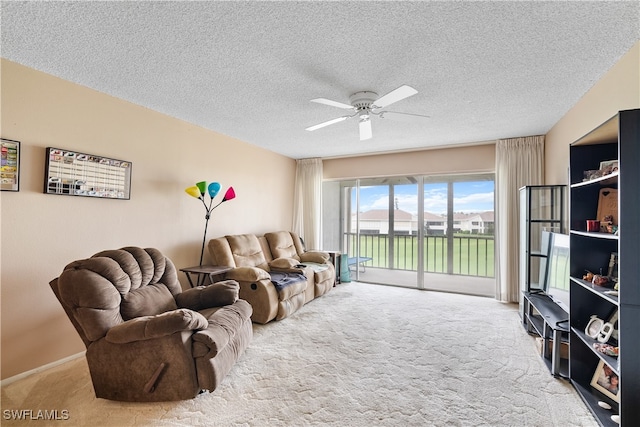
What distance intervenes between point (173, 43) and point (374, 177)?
4.11 m

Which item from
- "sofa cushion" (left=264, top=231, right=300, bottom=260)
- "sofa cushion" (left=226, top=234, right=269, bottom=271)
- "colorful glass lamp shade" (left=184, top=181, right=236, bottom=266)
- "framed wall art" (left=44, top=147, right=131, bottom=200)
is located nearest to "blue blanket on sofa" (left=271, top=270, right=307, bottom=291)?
"sofa cushion" (left=226, top=234, right=269, bottom=271)

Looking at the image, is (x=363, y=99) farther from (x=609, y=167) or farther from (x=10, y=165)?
(x=10, y=165)

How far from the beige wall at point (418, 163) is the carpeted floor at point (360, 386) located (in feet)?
8.23

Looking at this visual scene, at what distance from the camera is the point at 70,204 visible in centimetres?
266

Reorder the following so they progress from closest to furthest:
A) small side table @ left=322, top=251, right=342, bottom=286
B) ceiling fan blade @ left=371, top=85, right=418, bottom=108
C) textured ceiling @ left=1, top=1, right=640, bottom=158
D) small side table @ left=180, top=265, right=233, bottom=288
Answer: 1. textured ceiling @ left=1, top=1, right=640, bottom=158
2. ceiling fan blade @ left=371, top=85, right=418, bottom=108
3. small side table @ left=180, top=265, right=233, bottom=288
4. small side table @ left=322, top=251, right=342, bottom=286

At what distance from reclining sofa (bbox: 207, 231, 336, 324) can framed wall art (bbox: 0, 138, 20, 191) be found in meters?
1.95

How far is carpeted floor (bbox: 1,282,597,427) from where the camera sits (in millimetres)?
1892

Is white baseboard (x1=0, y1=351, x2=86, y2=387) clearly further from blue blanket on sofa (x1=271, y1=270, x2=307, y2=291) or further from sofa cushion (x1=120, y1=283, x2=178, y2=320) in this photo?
blue blanket on sofa (x1=271, y1=270, x2=307, y2=291)

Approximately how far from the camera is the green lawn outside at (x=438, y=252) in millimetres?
5527

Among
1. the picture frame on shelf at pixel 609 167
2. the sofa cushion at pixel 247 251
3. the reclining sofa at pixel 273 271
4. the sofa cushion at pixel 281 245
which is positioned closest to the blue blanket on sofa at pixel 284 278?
the reclining sofa at pixel 273 271

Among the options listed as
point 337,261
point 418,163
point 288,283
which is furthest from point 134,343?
point 418,163

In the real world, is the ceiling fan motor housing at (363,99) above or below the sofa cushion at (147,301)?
above

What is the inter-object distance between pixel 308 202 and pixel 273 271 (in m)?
2.01

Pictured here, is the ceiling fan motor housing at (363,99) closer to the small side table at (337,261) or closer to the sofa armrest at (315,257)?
the sofa armrest at (315,257)
